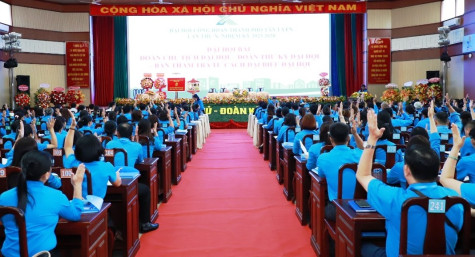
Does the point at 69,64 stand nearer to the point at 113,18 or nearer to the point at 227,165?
the point at 113,18

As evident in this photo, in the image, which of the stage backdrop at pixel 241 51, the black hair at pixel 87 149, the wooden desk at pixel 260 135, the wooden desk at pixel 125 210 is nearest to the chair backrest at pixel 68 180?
the black hair at pixel 87 149

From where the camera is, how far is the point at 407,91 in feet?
45.3

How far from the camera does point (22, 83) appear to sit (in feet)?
45.8

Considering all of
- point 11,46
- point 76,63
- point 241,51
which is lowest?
point 76,63

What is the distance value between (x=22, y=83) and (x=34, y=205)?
12940 millimetres

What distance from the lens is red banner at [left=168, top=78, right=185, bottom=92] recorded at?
50.9ft

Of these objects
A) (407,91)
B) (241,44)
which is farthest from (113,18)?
(407,91)

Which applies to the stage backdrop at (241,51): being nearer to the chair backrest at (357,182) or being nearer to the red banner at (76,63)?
the red banner at (76,63)

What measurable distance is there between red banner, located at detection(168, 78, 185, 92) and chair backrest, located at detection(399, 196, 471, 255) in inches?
548

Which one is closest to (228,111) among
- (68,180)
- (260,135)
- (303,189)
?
(260,135)

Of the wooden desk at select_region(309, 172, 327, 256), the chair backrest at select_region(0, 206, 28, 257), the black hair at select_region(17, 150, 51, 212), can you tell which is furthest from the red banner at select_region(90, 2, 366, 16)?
the chair backrest at select_region(0, 206, 28, 257)

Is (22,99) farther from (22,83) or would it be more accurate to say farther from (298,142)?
(298,142)

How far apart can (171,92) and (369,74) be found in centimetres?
652

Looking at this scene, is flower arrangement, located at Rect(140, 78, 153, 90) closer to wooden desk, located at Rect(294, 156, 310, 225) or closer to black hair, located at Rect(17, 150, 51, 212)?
wooden desk, located at Rect(294, 156, 310, 225)
